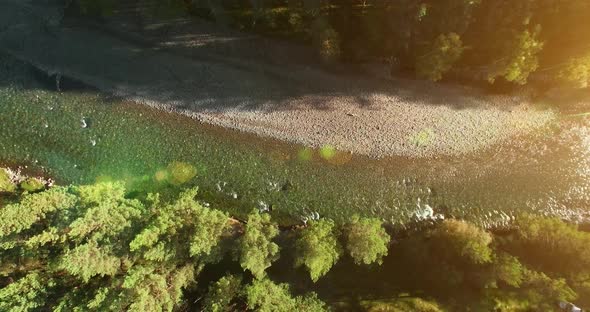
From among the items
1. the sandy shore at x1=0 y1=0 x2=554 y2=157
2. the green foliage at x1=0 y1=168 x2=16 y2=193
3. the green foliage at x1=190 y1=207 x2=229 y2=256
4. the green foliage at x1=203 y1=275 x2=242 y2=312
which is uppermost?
the sandy shore at x1=0 y1=0 x2=554 y2=157

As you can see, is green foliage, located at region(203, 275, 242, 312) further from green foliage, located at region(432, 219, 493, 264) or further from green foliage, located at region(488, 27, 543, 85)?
green foliage, located at region(488, 27, 543, 85)

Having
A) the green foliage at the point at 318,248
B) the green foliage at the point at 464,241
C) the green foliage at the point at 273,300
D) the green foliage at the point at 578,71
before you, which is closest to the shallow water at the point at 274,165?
the green foliage at the point at 464,241

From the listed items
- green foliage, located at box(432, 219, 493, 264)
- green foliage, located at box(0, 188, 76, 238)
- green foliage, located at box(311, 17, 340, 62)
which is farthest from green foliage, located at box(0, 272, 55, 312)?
green foliage, located at box(432, 219, 493, 264)

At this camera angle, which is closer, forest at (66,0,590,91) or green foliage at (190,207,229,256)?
green foliage at (190,207,229,256)

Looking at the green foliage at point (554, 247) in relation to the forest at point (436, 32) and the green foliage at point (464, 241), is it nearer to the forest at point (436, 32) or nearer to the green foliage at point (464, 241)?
the green foliage at point (464, 241)

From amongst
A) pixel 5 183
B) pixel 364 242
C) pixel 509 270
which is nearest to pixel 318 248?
pixel 364 242
